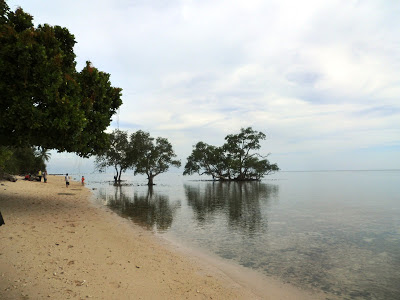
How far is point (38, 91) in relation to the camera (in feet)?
48.2

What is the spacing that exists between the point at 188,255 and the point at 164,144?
54874 millimetres

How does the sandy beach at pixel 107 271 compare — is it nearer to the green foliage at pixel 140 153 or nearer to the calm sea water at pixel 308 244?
the calm sea water at pixel 308 244

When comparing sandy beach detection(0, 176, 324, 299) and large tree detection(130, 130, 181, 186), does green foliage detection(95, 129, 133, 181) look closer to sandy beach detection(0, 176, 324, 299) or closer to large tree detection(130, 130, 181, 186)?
large tree detection(130, 130, 181, 186)

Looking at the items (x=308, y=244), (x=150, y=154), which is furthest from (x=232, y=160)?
(x=308, y=244)

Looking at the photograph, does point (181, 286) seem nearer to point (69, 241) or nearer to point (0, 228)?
point (69, 241)

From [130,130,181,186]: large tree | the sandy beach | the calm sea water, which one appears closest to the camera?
the sandy beach

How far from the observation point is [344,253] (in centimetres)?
1219

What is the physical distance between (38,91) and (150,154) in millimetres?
49356

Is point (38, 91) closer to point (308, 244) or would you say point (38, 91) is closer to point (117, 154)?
point (308, 244)

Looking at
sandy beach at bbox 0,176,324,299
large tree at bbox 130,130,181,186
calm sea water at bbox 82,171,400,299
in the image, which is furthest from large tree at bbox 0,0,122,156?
large tree at bbox 130,130,181,186

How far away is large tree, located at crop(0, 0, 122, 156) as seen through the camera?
45.6 ft

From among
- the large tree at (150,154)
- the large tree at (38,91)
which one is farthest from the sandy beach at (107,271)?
the large tree at (150,154)

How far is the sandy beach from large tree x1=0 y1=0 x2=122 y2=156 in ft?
19.3

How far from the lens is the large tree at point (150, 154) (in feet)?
206
